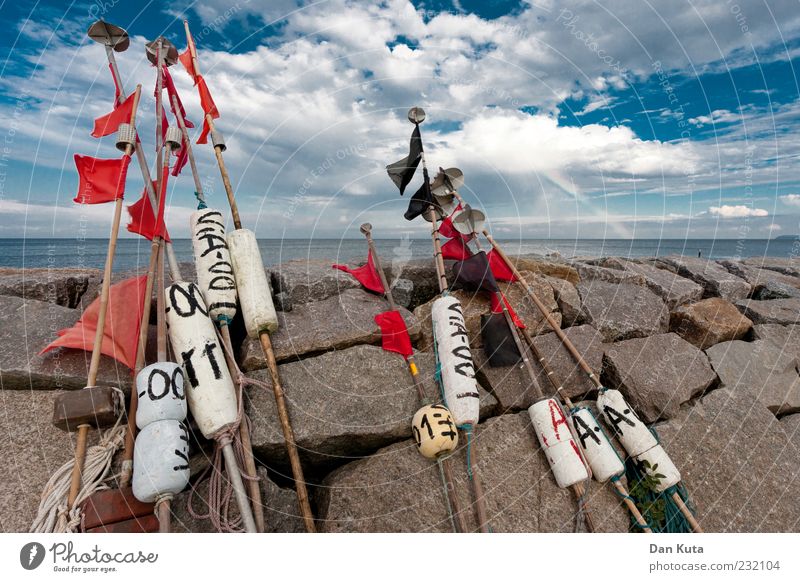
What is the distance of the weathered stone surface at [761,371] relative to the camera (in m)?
4.72

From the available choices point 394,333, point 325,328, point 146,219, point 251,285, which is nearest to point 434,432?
point 394,333

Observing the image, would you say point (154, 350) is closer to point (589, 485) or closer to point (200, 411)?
point (200, 411)

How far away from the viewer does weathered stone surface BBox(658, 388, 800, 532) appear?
3.57 metres

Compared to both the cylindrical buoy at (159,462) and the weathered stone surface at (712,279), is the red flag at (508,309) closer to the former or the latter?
the cylindrical buoy at (159,462)

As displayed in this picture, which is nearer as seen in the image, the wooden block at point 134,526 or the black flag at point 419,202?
the wooden block at point 134,526

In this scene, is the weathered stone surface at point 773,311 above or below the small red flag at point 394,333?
below

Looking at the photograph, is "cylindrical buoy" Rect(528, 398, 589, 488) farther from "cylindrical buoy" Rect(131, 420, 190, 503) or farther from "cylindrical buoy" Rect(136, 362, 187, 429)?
"cylindrical buoy" Rect(136, 362, 187, 429)

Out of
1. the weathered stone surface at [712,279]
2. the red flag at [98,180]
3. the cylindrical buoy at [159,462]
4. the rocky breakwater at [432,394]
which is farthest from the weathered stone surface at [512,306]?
the weathered stone surface at [712,279]

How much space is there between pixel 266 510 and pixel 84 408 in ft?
5.14

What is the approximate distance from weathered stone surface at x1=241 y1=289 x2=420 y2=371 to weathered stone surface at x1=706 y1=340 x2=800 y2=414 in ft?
12.2

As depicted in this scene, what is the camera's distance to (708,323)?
18.1 feet

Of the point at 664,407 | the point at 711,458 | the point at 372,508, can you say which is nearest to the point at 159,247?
the point at 372,508

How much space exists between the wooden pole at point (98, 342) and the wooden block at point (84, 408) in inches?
2.9

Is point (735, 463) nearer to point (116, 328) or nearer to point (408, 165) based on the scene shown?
point (408, 165)
